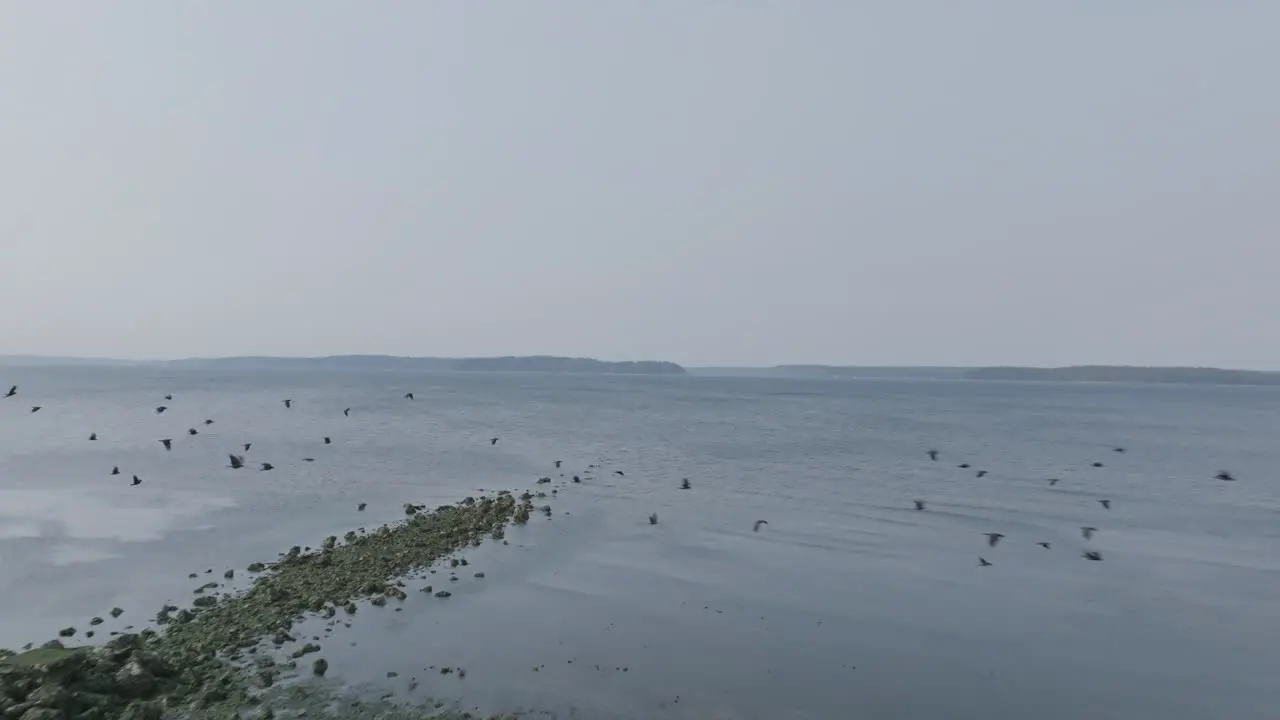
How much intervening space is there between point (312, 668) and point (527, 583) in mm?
8715

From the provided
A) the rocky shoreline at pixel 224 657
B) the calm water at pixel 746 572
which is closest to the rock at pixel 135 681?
the rocky shoreline at pixel 224 657

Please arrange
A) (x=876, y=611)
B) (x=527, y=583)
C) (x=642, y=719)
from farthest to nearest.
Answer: (x=527, y=583), (x=876, y=611), (x=642, y=719)

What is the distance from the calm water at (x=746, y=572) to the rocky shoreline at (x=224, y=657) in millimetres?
1089

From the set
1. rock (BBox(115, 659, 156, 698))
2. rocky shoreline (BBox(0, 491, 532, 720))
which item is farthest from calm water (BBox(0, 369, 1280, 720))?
rock (BBox(115, 659, 156, 698))

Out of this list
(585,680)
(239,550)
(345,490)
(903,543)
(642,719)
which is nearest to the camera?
(642,719)

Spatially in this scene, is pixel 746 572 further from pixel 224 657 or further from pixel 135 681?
pixel 135 681

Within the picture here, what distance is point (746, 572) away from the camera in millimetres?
27438

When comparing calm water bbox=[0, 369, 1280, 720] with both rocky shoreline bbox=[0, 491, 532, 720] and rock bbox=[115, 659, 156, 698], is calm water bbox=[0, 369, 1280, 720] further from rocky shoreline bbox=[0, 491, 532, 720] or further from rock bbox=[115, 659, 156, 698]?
rock bbox=[115, 659, 156, 698]

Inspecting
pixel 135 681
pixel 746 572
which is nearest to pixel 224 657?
pixel 135 681

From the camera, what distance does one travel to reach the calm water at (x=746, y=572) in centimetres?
1786

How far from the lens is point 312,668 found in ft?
57.7

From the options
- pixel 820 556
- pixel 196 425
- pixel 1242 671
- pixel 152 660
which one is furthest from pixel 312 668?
pixel 196 425

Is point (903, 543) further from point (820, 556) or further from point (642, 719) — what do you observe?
point (642, 719)

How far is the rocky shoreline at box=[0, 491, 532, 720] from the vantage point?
14.9 meters
